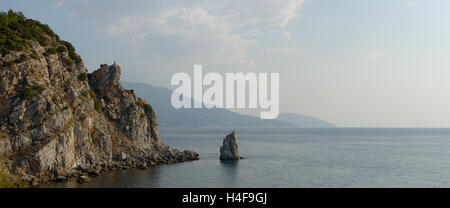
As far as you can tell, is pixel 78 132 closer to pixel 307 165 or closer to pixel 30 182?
pixel 30 182

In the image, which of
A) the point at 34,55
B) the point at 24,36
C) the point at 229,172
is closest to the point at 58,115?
the point at 34,55

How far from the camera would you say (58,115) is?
201ft

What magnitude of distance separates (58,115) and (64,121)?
171cm

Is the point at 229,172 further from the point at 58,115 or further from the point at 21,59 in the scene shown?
the point at 21,59

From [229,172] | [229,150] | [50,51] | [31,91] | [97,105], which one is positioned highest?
[50,51]

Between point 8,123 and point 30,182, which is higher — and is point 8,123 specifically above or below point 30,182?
above


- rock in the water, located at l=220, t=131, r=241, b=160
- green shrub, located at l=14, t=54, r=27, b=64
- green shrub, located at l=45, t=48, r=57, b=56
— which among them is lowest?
rock in the water, located at l=220, t=131, r=241, b=160

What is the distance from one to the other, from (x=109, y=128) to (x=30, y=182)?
90.3ft

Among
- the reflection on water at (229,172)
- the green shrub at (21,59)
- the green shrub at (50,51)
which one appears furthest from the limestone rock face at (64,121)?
the reflection on water at (229,172)

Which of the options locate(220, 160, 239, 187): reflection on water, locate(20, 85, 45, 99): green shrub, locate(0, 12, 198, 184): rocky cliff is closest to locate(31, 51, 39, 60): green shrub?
locate(0, 12, 198, 184): rocky cliff

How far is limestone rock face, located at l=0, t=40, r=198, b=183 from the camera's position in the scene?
5547 centimetres

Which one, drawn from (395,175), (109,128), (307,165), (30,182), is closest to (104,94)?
(109,128)

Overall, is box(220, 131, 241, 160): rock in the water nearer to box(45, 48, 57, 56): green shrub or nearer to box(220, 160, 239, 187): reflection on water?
box(220, 160, 239, 187): reflection on water
